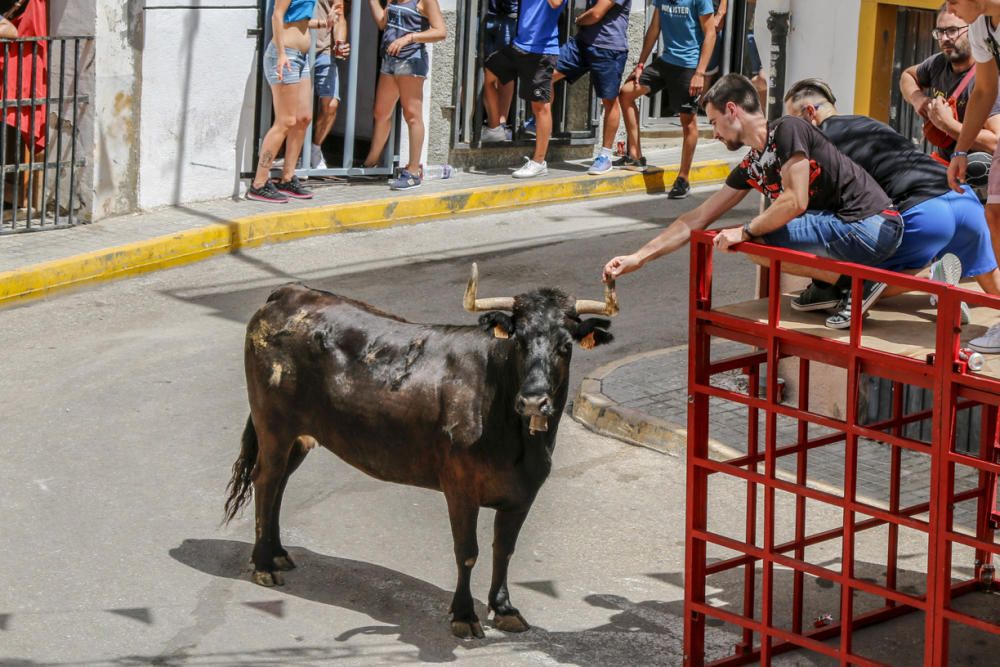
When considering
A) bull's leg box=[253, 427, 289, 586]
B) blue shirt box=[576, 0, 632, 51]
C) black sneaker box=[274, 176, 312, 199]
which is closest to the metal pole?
black sneaker box=[274, 176, 312, 199]

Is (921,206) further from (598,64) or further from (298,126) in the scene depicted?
(598,64)

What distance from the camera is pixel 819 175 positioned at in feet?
22.8

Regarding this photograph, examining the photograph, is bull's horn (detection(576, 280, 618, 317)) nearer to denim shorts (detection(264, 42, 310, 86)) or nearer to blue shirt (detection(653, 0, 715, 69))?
denim shorts (detection(264, 42, 310, 86))

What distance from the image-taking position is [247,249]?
1362cm

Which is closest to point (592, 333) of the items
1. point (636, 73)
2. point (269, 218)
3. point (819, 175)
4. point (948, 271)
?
point (819, 175)

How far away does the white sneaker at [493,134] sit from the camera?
16531mm

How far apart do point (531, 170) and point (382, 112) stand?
5.58 ft

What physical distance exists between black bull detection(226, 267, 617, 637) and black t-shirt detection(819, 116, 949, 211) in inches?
61.3

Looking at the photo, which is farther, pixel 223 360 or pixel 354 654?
pixel 223 360

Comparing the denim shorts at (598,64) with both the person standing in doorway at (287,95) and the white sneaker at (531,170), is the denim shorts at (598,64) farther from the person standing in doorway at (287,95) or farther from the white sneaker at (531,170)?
the person standing in doorway at (287,95)

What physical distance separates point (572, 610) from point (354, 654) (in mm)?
1036

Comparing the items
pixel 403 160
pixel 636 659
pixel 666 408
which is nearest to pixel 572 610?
pixel 636 659

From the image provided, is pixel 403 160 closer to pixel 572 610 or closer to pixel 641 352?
pixel 641 352

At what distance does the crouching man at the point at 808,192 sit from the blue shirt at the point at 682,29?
30.0 feet
